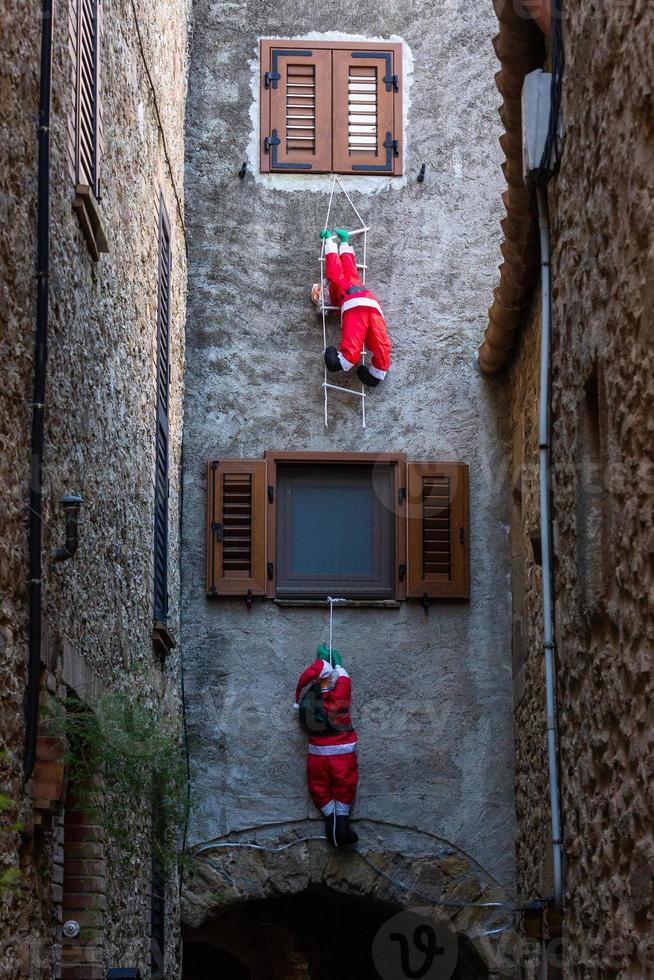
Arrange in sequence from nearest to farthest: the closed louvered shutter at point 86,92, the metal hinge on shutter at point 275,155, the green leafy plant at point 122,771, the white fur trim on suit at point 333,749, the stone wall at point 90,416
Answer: the stone wall at point 90,416 → the green leafy plant at point 122,771 → the closed louvered shutter at point 86,92 → the white fur trim on suit at point 333,749 → the metal hinge on shutter at point 275,155

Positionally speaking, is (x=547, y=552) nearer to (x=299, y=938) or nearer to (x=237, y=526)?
(x=237, y=526)

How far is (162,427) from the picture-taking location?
9.95 metres

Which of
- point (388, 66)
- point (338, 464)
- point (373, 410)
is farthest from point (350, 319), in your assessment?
point (388, 66)

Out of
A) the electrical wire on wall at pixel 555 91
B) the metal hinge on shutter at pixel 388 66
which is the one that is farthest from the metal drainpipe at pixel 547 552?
the metal hinge on shutter at pixel 388 66

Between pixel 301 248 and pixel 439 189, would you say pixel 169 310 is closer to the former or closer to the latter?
pixel 301 248

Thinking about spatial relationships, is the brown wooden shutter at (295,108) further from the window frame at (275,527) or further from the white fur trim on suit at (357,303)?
the window frame at (275,527)

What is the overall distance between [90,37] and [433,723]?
5706 mm

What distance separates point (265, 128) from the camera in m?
12.0

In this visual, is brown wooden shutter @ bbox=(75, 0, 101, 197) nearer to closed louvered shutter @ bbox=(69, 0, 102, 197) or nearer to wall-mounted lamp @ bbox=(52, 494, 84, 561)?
closed louvered shutter @ bbox=(69, 0, 102, 197)

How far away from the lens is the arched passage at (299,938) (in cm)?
1307

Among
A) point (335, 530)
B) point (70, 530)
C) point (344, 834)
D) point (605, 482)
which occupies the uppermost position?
point (605, 482)

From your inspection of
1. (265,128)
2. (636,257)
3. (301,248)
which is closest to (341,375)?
(301,248)

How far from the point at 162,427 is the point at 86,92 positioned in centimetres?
333

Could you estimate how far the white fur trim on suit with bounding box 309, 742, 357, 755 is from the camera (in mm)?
10766
